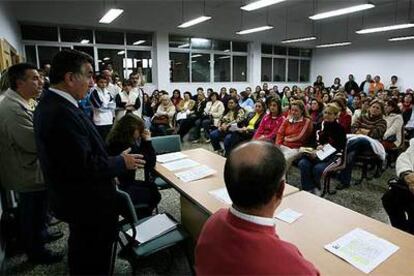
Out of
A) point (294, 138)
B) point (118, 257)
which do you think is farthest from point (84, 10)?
Answer: point (118, 257)

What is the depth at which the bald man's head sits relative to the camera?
2.65ft

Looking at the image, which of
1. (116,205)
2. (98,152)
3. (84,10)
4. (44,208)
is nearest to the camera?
(98,152)

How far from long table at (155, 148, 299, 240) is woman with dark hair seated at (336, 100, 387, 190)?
77.1 inches

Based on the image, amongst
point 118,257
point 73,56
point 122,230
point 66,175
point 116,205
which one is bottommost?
point 118,257

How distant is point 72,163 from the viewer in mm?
1307

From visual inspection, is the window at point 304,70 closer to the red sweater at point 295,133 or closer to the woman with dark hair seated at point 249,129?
the woman with dark hair seated at point 249,129

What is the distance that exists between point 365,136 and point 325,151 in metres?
0.87

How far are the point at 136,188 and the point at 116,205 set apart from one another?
0.71m

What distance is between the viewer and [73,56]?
4.54 ft

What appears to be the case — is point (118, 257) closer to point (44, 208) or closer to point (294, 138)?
point (44, 208)

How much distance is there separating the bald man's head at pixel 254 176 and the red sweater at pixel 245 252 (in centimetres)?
7

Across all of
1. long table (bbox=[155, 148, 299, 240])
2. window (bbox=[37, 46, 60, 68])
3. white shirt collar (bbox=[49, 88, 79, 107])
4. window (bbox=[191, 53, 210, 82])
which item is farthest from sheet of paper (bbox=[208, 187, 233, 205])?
window (bbox=[191, 53, 210, 82])

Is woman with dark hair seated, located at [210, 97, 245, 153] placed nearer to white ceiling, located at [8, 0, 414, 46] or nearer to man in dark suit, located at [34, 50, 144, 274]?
man in dark suit, located at [34, 50, 144, 274]

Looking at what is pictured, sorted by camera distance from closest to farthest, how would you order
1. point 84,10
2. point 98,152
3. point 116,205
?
point 98,152 < point 116,205 < point 84,10
